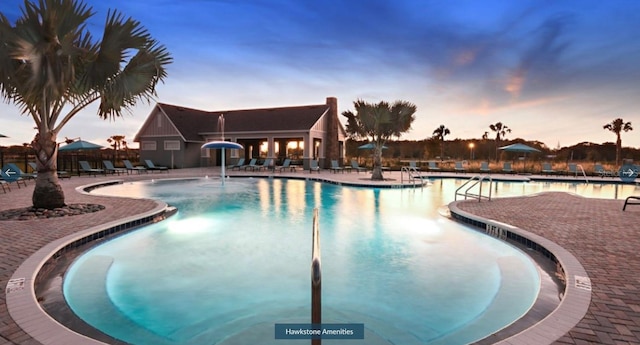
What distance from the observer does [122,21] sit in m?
7.51

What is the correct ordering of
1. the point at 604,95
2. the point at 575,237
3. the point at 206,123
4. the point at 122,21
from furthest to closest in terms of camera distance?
the point at 206,123 < the point at 604,95 < the point at 122,21 < the point at 575,237

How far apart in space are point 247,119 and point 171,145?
641 cm

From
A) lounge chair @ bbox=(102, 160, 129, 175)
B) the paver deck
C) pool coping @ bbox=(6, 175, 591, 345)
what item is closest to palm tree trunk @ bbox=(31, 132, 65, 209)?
the paver deck

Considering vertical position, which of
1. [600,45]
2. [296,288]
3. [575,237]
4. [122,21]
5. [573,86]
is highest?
[600,45]

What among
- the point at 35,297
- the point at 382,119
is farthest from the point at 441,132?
the point at 35,297

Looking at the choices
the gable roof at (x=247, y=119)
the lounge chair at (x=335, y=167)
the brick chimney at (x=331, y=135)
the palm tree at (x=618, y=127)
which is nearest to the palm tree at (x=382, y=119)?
the lounge chair at (x=335, y=167)

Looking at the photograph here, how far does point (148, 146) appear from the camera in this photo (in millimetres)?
27375

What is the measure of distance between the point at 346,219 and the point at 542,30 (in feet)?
47.6

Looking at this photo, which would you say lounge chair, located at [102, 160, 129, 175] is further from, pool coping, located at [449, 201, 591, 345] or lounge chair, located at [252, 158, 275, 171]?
pool coping, located at [449, 201, 591, 345]

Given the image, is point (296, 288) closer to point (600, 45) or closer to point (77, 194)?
point (77, 194)

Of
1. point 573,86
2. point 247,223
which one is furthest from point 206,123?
point 573,86

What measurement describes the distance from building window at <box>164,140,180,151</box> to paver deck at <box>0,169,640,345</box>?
1434 cm

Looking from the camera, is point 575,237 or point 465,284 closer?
point 465,284

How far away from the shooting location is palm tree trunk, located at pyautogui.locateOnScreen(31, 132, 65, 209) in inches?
321
